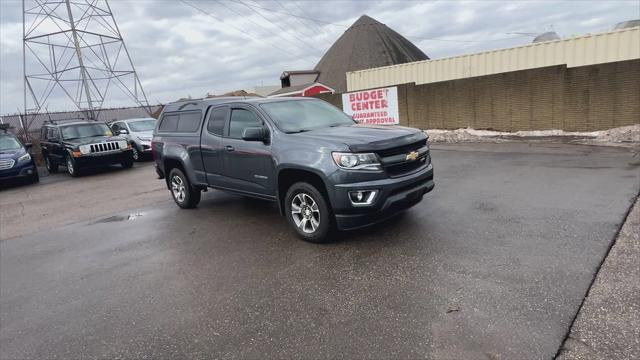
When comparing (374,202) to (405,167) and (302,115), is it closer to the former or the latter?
(405,167)

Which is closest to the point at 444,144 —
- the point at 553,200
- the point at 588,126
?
the point at 588,126

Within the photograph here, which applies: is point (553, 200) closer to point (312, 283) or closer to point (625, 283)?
point (625, 283)

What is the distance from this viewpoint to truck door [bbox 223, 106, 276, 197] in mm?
5445

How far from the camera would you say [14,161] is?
12.4m

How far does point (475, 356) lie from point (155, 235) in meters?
5.00

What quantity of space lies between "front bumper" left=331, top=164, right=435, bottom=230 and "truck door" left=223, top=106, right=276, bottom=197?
1.16 metres

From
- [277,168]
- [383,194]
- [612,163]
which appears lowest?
[612,163]

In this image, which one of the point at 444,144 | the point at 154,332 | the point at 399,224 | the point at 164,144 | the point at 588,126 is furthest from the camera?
the point at 444,144

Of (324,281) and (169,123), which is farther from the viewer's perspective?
(169,123)

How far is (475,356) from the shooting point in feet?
8.92

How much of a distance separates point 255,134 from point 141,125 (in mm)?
13815

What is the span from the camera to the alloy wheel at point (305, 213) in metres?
4.99

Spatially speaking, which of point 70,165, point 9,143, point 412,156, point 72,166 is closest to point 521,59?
point 412,156

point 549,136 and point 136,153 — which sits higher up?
point 136,153
